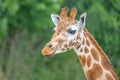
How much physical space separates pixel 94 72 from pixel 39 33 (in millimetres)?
17422

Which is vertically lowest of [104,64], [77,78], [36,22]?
[104,64]

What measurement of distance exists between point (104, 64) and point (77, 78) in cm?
1338

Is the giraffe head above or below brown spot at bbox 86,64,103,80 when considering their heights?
above

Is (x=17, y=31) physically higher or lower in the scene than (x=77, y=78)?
higher

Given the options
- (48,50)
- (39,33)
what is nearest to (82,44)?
(48,50)

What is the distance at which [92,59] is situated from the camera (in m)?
7.34

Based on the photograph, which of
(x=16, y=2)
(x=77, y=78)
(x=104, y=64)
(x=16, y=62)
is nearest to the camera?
(x=104, y=64)

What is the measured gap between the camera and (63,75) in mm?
22641

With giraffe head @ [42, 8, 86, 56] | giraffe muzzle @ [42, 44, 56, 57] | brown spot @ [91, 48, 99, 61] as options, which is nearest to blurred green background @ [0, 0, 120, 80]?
brown spot @ [91, 48, 99, 61]

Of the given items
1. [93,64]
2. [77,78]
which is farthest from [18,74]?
[93,64]

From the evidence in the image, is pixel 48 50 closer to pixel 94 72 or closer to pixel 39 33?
pixel 94 72

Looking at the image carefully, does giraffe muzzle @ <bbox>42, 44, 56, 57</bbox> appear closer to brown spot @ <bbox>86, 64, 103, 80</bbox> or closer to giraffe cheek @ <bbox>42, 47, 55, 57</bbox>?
giraffe cheek @ <bbox>42, 47, 55, 57</bbox>

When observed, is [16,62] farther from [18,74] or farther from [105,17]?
[105,17]

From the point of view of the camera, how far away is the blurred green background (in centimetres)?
1816
